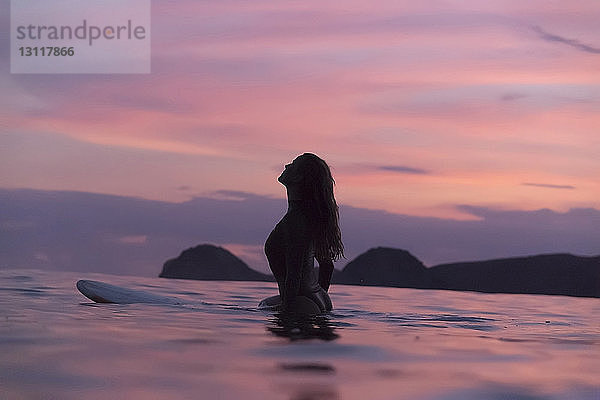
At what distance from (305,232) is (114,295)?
2.64 m

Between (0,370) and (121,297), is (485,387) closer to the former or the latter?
(0,370)

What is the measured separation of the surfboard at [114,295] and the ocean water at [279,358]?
4.07 feet

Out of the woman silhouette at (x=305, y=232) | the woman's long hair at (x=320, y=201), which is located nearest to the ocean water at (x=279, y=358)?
the woman silhouette at (x=305, y=232)

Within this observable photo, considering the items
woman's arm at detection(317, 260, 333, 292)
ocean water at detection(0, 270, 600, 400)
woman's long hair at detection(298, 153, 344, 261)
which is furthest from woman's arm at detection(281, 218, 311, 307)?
woman's arm at detection(317, 260, 333, 292)

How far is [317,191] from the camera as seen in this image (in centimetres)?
626

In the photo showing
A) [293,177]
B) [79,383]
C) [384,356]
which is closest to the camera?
[79,383]

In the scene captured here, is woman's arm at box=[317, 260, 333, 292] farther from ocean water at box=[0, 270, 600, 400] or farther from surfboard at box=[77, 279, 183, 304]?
surfboard at box=[77, 279, 183, 304]

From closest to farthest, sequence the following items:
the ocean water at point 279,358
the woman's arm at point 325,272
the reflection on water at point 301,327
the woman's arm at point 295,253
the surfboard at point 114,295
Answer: the ocean water at point 279,358, the reflection on water at point 301,327, the woman's arm at point 295,253, the woman's arm at point 325,272, the surfboard at point 114,295

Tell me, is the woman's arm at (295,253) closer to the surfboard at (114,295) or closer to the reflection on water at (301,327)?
the reflection on water at (301,327)

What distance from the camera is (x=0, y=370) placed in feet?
11.0

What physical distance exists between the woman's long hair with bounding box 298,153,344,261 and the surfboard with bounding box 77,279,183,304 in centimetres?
230

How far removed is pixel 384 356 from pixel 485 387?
98cm

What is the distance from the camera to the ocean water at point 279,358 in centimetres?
301

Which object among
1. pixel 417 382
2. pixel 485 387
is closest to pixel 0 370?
pixel 417 382
